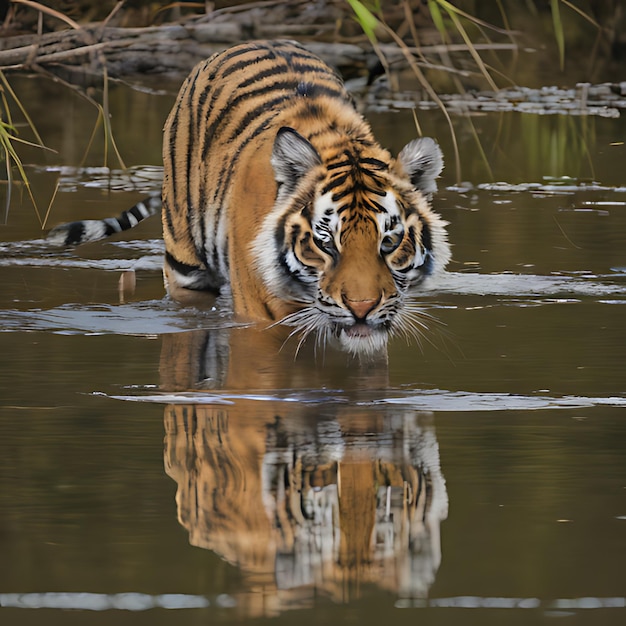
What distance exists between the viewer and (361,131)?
617 centimetres

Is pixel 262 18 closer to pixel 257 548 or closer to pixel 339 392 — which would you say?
pixel 339 392

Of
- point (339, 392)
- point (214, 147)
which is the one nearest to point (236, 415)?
point (339, 392)

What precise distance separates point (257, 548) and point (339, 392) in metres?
1.72

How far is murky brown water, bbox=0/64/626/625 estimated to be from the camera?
3.03 metres

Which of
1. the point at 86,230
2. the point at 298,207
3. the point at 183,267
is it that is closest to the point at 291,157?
the point at 298,207

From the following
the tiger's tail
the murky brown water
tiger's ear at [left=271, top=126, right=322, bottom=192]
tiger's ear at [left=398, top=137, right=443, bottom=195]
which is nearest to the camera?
the murky brown water

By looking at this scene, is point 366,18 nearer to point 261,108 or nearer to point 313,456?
point 313,456

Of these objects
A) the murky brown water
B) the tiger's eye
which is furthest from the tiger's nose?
the tiger's eye

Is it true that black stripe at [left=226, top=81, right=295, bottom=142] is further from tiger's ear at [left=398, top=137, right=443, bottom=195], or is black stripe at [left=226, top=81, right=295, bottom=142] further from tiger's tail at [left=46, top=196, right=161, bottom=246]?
tiger's tail at [left=46, top=196, right=161, bottom=246]

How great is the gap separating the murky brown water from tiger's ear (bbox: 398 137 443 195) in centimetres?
51

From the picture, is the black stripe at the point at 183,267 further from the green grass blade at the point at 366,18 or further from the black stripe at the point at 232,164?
the green grass blade at the point at 366,18

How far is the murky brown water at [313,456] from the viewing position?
303 centimetres

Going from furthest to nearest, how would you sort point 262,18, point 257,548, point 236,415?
point 262,18
point 236,415
point 257,548

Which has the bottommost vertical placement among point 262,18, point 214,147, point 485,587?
point 485,587
